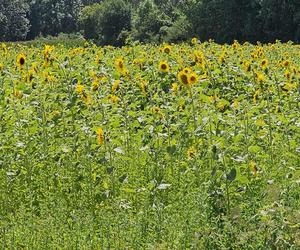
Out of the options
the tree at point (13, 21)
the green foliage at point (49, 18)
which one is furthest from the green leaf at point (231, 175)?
the green foliage at point (49, 18)

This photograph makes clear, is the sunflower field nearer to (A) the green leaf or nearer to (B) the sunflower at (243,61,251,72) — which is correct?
(A) the green leaf

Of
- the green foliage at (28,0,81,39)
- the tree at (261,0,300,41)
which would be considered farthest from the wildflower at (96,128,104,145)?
the green foliage at (28,0,81,39)

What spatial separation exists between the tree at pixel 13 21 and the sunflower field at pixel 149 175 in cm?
5765

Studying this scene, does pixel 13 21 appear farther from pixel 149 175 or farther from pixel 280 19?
pixel 149 175

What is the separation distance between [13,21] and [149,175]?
2360 inches

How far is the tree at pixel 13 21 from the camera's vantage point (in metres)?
62.3

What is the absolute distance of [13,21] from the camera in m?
62.7

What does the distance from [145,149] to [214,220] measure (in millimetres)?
1268

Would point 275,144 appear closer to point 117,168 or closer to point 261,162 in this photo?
point 261,162

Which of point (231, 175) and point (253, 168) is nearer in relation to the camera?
point (231, 175)

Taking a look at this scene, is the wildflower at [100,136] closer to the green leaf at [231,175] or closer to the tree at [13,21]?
the green leaf at [231,175]

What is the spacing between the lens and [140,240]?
12.3 ft

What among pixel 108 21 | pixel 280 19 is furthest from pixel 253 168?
pixel 108 21

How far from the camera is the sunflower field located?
3.70m
